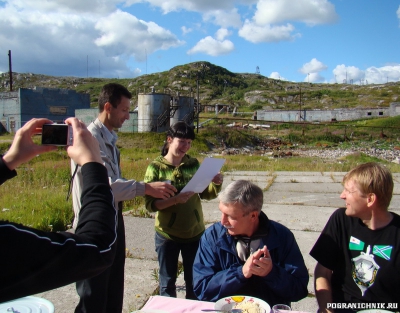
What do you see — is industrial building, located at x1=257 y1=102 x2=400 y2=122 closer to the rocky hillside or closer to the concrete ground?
the rocky hillside

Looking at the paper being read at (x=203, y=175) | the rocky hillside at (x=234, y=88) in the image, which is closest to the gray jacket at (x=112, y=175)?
the paper being read at (x=203, y=175)

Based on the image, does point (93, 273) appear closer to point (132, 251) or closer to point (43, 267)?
point (43, 267)

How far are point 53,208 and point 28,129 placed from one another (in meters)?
5.48

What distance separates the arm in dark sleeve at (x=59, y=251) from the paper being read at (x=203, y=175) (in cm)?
167

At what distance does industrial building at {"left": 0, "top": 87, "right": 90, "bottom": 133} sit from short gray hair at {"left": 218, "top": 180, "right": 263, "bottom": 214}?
131 feet

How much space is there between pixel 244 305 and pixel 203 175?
48.8 inches

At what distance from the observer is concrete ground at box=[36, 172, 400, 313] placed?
3.70 m

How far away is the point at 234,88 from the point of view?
A: 429 ft

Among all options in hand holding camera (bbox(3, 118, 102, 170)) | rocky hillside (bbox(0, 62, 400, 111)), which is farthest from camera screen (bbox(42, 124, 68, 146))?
rocky hillside (bbox(0, 62, 400, 111))

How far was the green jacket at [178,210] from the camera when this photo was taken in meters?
3.35

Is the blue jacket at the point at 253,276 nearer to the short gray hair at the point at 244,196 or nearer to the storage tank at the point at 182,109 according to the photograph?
the short gray hair at the point at 244,196

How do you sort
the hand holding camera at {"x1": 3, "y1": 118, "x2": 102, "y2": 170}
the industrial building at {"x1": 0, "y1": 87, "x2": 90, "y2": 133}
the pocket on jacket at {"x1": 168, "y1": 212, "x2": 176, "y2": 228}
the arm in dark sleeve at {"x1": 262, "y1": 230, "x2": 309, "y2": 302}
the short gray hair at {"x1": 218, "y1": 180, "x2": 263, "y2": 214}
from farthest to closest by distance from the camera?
the industrial building at {"x1": 0, "y1": 87, "x2": 90, "y2": 133} → the pocket on jacket at {"x1": 168, "y1": 212, "x2": 176, "y2": 228} → the short gray hair at {"x1": 218, "y1": 180, "x2": 263, "y2": 214} → the arm in dark sleeve at {"x1": 262, "y1": 230, "x2": 309, "y2": 302} → the hand holding camera at {"x1": 3, "y1": 118, "x2": 102, "y2": 170}

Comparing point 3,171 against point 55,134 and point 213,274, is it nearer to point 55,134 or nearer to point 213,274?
point 55,134

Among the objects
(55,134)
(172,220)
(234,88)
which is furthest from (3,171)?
(234,88)
